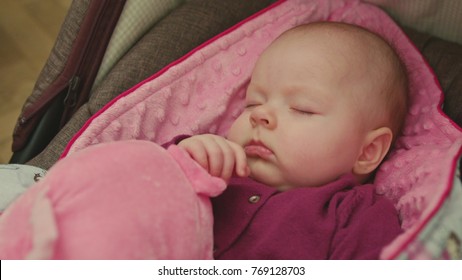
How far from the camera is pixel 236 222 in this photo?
90 centimetres

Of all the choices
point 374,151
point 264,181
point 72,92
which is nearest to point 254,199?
point 264,181

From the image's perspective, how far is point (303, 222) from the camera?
87 centimetres

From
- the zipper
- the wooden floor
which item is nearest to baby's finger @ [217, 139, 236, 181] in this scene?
the zipper

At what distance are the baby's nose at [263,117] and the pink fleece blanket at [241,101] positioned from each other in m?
0.19

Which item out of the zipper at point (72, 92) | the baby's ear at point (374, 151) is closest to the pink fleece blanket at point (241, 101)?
the baby's ear at point (374, 151)

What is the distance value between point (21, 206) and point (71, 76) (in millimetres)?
493

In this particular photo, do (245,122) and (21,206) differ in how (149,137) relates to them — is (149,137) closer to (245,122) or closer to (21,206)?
(245,122)

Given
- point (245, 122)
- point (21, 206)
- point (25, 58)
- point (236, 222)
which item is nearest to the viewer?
point (21, 206)

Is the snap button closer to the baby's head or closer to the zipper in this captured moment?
the baby's head

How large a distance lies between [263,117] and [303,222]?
20 cm

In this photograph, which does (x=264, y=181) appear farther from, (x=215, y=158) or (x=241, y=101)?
(x=241, y=101)

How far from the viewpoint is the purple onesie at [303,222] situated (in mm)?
842

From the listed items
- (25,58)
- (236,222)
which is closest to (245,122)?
(236,222)

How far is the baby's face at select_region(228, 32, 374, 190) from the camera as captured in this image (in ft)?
3.07
